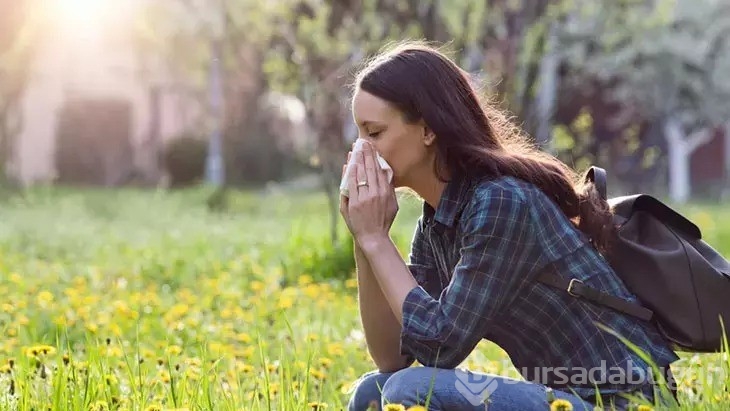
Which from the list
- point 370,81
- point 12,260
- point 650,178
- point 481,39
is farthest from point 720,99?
point 370,81

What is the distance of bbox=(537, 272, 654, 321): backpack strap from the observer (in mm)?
2643

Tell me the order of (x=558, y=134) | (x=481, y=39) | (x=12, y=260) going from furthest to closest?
1. (x=558, y=134)
2. (x=481, y=39)
3. (x=12, y=260)

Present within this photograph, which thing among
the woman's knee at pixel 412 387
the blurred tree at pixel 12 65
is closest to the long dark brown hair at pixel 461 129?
the woman's knee at pixel 412 387

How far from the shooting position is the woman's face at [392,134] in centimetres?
275

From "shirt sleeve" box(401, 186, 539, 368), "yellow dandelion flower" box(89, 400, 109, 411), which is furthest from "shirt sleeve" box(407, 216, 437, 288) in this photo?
"yellow dandelion flower" box(89, 400, 109, 411)

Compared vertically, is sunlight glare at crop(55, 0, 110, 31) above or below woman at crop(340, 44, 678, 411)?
above

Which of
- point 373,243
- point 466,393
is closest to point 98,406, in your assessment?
point 373,243

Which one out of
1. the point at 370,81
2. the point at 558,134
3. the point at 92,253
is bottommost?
the point at 92,253

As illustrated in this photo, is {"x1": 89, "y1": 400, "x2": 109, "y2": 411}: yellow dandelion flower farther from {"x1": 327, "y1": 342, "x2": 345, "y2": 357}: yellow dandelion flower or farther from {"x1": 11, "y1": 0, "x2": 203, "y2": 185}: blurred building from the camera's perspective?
{"x1": 11, "y1": 0, "x2": 203, "y2": 185}: blurred building

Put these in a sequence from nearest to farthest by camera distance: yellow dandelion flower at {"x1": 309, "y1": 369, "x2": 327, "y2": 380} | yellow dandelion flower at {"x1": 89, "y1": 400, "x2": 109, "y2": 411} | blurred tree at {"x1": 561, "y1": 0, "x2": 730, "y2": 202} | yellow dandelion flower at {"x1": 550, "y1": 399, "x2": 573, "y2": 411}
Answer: yellow dandelion flower at {"x1": 550, "y1": 399, "x2": 573, "y2": 411} < yellow dandelion flower at {"x1": 89, "y1": 400, "x2": 109, "y2": 411} < yellow dandelion flower at {"x1": 309, "y1": 369, "x2": 327, "y2": 380} < blurred tree at {"x1": 561, "y1": 0, "x2": 730, "y2": 202}

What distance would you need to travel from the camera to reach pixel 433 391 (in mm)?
2617

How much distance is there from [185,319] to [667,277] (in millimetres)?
3396

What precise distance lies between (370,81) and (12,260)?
6.49 metres

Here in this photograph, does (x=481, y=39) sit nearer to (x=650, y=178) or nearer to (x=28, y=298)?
(x=28, y=298)
